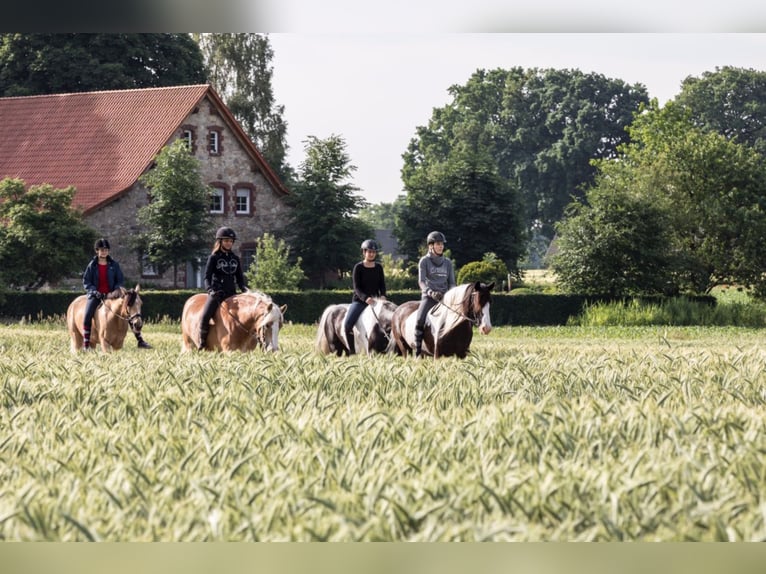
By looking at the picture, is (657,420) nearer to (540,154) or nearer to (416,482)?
(416,482)

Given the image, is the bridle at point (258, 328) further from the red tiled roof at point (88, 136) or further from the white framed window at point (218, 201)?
the white framed window at point (218, 201)

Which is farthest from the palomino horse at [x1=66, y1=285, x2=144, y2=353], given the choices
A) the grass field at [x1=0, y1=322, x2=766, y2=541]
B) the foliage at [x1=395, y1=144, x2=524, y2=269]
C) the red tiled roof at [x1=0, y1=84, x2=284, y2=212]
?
the foliage at [x1=395, y1=144, x2=524, y2=269]

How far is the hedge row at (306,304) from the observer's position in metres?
32.4

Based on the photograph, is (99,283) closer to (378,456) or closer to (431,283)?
(431,283)

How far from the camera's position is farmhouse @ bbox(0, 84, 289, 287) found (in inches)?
1741

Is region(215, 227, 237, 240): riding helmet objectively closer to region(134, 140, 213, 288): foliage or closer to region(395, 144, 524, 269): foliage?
region(134, 140, 213, 288): foliage

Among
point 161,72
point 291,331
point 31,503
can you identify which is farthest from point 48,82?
point 31,503

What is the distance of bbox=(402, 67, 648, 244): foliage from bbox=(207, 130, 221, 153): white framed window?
28.1 meters

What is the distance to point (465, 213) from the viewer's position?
5178cm

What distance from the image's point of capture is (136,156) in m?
45.6

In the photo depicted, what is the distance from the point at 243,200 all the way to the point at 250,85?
12570mm

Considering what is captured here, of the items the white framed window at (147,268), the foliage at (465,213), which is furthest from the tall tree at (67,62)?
the foliage at (465,213)

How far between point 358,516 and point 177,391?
12.2 ft

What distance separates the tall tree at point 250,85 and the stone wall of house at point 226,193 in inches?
390
